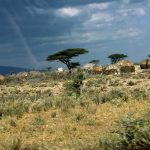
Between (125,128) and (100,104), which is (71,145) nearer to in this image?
(125,128)

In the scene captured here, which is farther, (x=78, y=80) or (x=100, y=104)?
(x=78, y=80)

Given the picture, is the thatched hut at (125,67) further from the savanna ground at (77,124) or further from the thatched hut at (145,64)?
the savanna ground at (77,124)

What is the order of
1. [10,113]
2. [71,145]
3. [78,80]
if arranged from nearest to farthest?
[71,145] → [10,113] → [78,80]

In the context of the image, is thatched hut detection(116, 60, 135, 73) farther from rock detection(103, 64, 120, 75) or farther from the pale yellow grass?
the pale yellow grass

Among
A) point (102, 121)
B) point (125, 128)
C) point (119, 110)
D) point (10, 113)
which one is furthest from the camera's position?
point (10, 113)

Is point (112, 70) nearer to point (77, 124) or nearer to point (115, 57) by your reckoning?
point (115, 57)

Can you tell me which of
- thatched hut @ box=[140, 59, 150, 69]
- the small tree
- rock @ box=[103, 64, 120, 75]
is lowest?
rock @ box=[103, 64, 120, 75]

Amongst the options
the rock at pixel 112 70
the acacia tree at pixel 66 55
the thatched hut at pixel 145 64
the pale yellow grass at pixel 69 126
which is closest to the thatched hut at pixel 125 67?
the rock at pixel 112 70

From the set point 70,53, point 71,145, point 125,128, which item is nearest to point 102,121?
point 71,145

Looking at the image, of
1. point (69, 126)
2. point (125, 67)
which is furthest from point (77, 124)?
point (125, 67)

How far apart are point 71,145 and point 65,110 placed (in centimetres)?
663

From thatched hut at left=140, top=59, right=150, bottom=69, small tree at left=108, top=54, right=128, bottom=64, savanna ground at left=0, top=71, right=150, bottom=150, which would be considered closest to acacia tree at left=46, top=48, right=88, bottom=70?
thatched hut at left=140, top=59, right=150, bottom=69

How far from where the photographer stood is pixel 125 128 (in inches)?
416

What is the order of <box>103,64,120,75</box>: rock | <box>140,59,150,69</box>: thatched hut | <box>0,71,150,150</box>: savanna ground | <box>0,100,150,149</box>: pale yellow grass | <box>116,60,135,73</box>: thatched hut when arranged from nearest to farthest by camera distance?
<box>0,71,150,150</box>: savanna ground
<box>0,100,150,149</box>: pale yellow grass
<box>103,64,120,75</box>: rock
<box>116,60,135,73</box>: thatched hut
<box>140,59,150,69</box>: thatched hut
